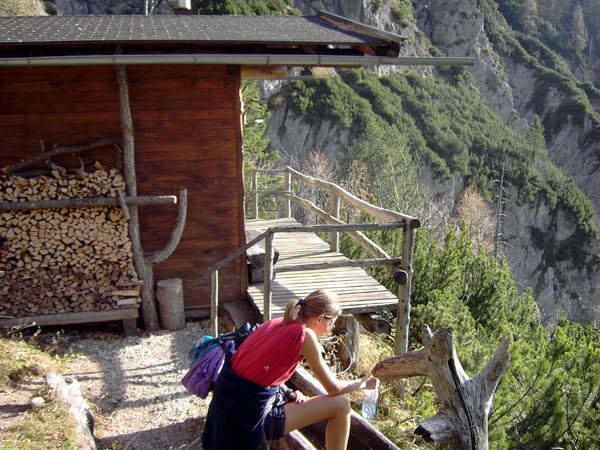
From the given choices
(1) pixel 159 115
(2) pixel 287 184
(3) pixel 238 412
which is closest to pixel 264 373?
(3) pixel 238 412

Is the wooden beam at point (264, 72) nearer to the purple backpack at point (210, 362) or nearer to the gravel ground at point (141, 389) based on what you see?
the gravel ground at point (141, 389)

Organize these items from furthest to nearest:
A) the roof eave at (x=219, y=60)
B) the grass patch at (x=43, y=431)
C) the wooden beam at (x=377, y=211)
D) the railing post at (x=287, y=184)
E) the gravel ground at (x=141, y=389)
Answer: the railing post at (x=287, y=184) → the wooden beam at (x=377, y=211) → the roof eave at (x=219, y=60) → the gravel ground at (x=141, y=389) → the grass patch at (x=43, y=431)

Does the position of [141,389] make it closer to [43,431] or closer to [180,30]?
[43,431]

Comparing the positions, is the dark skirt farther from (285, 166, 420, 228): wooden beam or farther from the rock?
(285, 166, 420, 228): wooden beam

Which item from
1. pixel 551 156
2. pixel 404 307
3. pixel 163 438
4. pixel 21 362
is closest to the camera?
pixel 163 438

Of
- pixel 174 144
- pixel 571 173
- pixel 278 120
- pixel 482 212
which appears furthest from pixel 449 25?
pixel 174 144

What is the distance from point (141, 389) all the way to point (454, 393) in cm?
338

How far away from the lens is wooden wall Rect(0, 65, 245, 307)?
21.2ft

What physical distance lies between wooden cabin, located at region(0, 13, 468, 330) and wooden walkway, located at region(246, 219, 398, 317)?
0.65 meters

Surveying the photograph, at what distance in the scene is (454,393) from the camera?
10.7 ft

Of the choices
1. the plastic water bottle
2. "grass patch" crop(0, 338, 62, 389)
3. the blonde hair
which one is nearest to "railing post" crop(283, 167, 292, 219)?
"grass patch" crop(0, 338, 62, 389)

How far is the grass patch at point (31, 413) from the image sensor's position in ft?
12.9

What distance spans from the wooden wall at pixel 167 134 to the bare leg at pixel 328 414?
4.00 m

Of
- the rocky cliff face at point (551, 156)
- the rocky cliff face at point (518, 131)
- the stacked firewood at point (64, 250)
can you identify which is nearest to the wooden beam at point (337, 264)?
the stacked firewood at point (64, 250)
